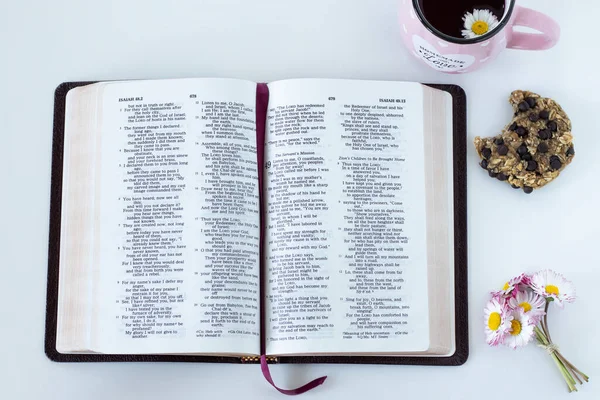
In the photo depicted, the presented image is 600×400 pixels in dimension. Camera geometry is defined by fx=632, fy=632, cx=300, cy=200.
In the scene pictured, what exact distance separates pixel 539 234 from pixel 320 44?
343 millimetres

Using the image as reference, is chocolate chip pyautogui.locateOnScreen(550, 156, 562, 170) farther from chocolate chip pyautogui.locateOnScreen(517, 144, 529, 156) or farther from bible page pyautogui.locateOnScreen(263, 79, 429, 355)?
bible page pyautogui.locateOnScreen(263, 79, 429, 355)

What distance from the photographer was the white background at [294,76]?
0.71m

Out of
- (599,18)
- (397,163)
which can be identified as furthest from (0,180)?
(599,18)

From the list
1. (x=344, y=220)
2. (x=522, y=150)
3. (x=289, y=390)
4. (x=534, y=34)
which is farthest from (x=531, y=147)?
(x=289, y=390)

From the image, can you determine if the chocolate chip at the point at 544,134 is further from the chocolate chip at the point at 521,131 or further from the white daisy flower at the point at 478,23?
the white daisy flower at the point at 478,23

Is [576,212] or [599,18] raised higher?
[599,18]

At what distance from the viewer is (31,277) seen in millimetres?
721

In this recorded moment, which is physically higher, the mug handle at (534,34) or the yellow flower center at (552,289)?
the mug handle at (534,34)

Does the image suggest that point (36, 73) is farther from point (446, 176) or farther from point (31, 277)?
point (446, 176)

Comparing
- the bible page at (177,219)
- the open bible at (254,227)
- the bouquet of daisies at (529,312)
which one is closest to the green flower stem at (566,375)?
the bouquet of daisies at (529,312)

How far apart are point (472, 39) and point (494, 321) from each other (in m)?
0.31

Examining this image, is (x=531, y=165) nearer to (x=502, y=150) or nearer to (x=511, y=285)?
(x=502, y=150)

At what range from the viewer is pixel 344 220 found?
2.29ft

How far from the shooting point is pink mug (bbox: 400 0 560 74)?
2.16 ft
